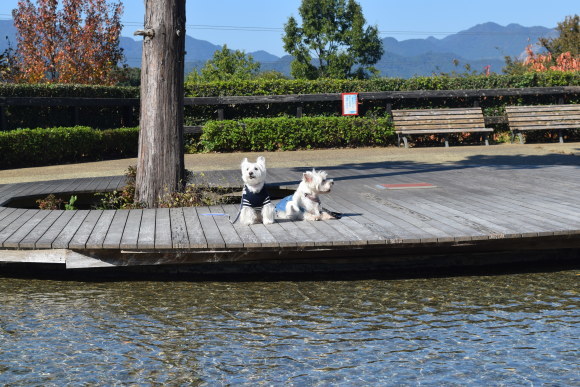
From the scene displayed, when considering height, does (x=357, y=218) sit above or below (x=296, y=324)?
above

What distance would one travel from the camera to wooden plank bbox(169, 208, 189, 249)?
8.51 meters

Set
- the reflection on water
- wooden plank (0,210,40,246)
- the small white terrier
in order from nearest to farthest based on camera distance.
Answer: the reflection on water
wooden plank (0,210,40,246)
the small white terrier

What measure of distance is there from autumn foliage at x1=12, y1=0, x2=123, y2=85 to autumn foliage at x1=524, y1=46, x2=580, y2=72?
2135 cm

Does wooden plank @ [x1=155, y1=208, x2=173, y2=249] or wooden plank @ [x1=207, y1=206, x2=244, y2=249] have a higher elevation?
wooden plank @ [x1=207, y1=206, x2=244, y2=249]

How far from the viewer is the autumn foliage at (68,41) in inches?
1575

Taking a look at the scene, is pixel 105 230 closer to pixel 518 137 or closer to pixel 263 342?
pixel 263 342

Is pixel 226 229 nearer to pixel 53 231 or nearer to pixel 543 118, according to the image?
pixel 53 231

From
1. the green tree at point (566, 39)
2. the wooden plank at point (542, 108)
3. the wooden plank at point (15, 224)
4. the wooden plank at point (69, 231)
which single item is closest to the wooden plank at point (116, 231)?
the wooden plank at point (69, 231)

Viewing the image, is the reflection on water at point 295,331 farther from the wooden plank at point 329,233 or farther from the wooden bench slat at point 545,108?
the wooden bench slat at point 545,108

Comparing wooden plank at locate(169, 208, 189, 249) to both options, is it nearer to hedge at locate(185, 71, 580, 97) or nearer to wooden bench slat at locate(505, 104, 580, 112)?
hedge at locate(185, 71, 580, 97)

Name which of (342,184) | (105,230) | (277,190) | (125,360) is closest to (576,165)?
(342,184)

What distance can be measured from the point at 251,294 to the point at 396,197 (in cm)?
437

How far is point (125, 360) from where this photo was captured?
6.40 m

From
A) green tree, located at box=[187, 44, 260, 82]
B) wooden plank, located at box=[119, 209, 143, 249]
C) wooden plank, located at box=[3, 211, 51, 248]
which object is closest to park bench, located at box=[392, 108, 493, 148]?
wooden plank, located at box=[119, 209, 143, 249]
